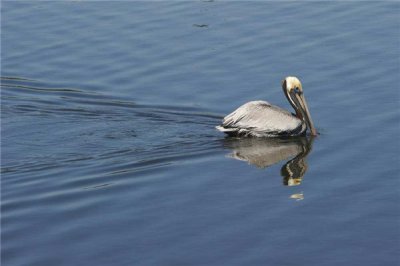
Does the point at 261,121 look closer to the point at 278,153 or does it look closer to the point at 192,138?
the point at 278,153

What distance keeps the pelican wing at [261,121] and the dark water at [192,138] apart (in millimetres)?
155

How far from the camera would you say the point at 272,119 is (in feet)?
41.5

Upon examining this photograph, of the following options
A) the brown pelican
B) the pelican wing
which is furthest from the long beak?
the pelican wing

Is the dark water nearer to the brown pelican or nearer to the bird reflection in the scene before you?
the bird reflection

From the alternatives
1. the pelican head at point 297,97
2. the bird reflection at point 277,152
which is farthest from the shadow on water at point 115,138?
the pelican head at point 297,97

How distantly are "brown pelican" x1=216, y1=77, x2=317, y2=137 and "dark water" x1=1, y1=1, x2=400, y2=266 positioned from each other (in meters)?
0.16

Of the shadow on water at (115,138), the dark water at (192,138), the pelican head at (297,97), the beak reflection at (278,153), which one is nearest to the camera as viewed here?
the dark water at (192,138)

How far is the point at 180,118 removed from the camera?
512 inches

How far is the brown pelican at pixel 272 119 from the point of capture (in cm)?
1249

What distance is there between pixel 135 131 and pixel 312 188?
2.81m

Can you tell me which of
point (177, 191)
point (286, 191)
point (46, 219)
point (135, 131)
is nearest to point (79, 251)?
point (46, 219)

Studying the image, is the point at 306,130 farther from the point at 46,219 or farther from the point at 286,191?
the point at 46,219

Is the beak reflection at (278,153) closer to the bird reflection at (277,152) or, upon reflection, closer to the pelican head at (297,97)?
the bird reflection at (277,152)

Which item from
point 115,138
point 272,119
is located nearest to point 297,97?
point 272,119
